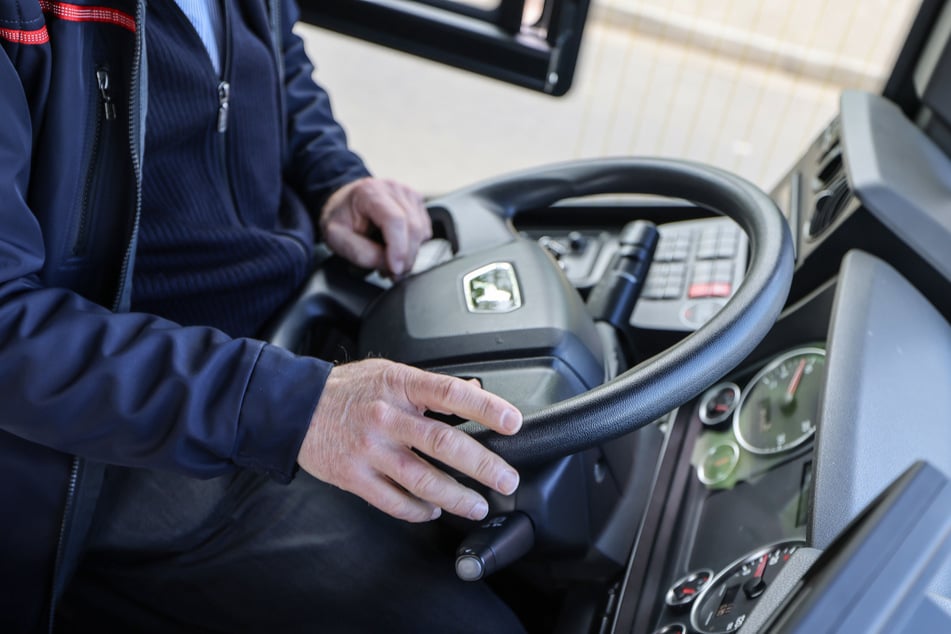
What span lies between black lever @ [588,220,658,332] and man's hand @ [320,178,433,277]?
204mm

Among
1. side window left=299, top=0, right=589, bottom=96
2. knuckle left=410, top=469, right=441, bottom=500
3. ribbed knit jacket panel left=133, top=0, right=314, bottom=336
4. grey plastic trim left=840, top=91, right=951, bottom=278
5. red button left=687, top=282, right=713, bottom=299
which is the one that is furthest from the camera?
side window left=299, top=0, right=589, bottom=96

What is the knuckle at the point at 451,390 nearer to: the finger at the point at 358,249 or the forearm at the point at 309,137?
the finger at the point at 358,249

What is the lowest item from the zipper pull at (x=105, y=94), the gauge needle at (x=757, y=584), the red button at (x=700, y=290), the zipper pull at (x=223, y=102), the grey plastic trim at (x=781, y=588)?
the red button at (x=700, y=290)

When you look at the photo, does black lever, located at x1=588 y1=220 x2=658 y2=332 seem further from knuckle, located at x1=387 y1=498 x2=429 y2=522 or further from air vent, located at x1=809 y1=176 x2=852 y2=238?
knuckle, located at x1=387 y1=498 x2=429 y2=522

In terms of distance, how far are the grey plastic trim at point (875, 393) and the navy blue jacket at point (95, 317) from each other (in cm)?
40

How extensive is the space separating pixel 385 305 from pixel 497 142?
1249mm

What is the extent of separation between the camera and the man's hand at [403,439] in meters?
0.66

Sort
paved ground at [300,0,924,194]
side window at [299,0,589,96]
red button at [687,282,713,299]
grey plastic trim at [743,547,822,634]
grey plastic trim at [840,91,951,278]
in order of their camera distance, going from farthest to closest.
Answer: paved ground at [300,0,924,194] < side window at [299,0,589,96] < red button at [687,282,713,299] < grey plastic trim at [840,91,951,278] < grey plastic trim at [743,547,822,634]

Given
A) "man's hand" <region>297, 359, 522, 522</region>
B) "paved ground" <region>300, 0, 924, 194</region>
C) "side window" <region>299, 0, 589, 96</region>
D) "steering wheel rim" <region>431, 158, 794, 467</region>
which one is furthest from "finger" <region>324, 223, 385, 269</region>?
"paved ground" <region>300, 0, 924, 194</region>

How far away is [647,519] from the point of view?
91 cm

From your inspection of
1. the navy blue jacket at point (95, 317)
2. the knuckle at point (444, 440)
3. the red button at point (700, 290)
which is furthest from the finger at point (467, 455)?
the red button at point (700, 290)

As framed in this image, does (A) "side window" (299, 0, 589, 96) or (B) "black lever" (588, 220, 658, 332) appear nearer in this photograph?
(B) "black lever" (588, 220, 658, 332)

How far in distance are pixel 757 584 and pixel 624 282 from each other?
16.3 inches

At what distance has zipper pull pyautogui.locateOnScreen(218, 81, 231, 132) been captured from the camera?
2.91ft
